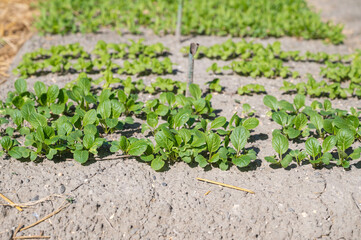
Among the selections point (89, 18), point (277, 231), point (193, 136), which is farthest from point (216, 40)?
point (277, 231)

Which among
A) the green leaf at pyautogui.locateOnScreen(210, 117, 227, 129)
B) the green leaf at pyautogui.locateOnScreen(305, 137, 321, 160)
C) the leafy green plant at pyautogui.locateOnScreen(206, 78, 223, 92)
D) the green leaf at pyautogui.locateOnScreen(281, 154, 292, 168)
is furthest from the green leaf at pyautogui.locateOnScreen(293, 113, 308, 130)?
the leafy green plant at pyautogui.locateOnScreen(206, 78, 223, 92)

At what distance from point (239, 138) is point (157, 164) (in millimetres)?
613

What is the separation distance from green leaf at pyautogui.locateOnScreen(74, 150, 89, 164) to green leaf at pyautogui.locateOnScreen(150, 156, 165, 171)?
453 millimetres

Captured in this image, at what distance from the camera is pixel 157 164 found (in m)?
2.54

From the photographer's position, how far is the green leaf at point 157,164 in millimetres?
2529

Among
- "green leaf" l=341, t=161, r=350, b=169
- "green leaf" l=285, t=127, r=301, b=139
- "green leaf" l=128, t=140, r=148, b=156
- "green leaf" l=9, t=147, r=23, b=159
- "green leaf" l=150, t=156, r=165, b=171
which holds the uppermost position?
"green leaf" l=285, t=127, r=301, b=139

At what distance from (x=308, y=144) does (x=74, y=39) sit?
3403 mm

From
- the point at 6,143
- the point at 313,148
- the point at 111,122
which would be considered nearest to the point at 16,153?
the point at 6,143

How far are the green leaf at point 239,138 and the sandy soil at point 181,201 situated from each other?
173 millimetres

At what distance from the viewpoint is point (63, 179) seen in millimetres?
2521

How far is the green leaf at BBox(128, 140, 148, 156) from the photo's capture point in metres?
2.55

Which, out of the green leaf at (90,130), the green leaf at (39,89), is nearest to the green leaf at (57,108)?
the green leaf at (39,89)

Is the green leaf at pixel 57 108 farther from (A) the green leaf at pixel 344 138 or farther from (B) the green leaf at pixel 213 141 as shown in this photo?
(A) the green leaf at pixel 344 138

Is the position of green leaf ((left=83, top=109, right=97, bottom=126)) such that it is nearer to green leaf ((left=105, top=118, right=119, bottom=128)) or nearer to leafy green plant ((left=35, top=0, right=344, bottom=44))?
green leaf ((left=105, top=118, right=119, bottom=128))
